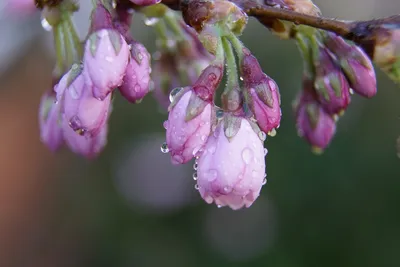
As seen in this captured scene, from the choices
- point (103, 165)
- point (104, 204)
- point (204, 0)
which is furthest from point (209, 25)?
point (103, 165)

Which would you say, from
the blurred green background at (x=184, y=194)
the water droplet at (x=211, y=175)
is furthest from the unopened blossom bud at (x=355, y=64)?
the blurred green background at (x=184, y=194)

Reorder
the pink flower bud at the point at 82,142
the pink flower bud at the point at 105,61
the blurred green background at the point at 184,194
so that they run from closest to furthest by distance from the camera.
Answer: the pink flower bud at the point at 105,61
the pink flower bud at the point at 82,142
the blurred green background at the point at 184,194

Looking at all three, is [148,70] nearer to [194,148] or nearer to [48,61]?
[194,148]

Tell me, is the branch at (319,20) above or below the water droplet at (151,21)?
above

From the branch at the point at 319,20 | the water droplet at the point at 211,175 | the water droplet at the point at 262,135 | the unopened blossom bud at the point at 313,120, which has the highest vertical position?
the branch at the point at 319,20

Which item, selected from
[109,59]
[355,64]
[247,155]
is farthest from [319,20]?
[109,59]

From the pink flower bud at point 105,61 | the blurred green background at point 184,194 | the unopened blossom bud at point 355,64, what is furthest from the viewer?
the blurred green background at point 184,194

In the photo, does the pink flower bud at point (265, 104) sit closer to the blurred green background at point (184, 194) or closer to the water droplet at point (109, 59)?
the water droplet at point (109, 59)
